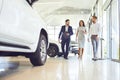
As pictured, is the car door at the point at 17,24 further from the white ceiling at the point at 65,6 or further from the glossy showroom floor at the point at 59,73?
the white ceiling at the point at 65,6

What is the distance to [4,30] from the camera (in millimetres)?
2383

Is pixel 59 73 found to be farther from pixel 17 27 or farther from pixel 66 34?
pixel 66 34

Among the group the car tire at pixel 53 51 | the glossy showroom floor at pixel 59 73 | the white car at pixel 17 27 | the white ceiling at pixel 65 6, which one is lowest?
the glossy showroom floor at pixel 59 73

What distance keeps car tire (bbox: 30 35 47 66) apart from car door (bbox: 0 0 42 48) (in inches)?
18.2

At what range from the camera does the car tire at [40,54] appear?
13.6 feet

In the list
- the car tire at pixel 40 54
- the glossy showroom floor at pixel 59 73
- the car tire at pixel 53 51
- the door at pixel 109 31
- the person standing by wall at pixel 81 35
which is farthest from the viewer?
the car tire at pixel 53 51

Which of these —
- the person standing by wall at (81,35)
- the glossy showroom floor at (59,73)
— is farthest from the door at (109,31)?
the glossy showroom floor at (59,73)

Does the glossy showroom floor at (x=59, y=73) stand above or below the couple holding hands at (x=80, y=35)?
below

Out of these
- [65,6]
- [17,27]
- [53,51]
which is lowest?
[53,51]

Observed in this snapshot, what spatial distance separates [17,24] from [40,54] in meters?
1.51

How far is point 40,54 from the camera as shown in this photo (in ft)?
13.9

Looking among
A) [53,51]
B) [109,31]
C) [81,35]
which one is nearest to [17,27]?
[81,35]

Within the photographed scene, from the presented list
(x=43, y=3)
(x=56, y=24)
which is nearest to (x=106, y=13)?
(x=43, y=3)

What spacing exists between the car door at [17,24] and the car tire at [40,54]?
462 millimetres
